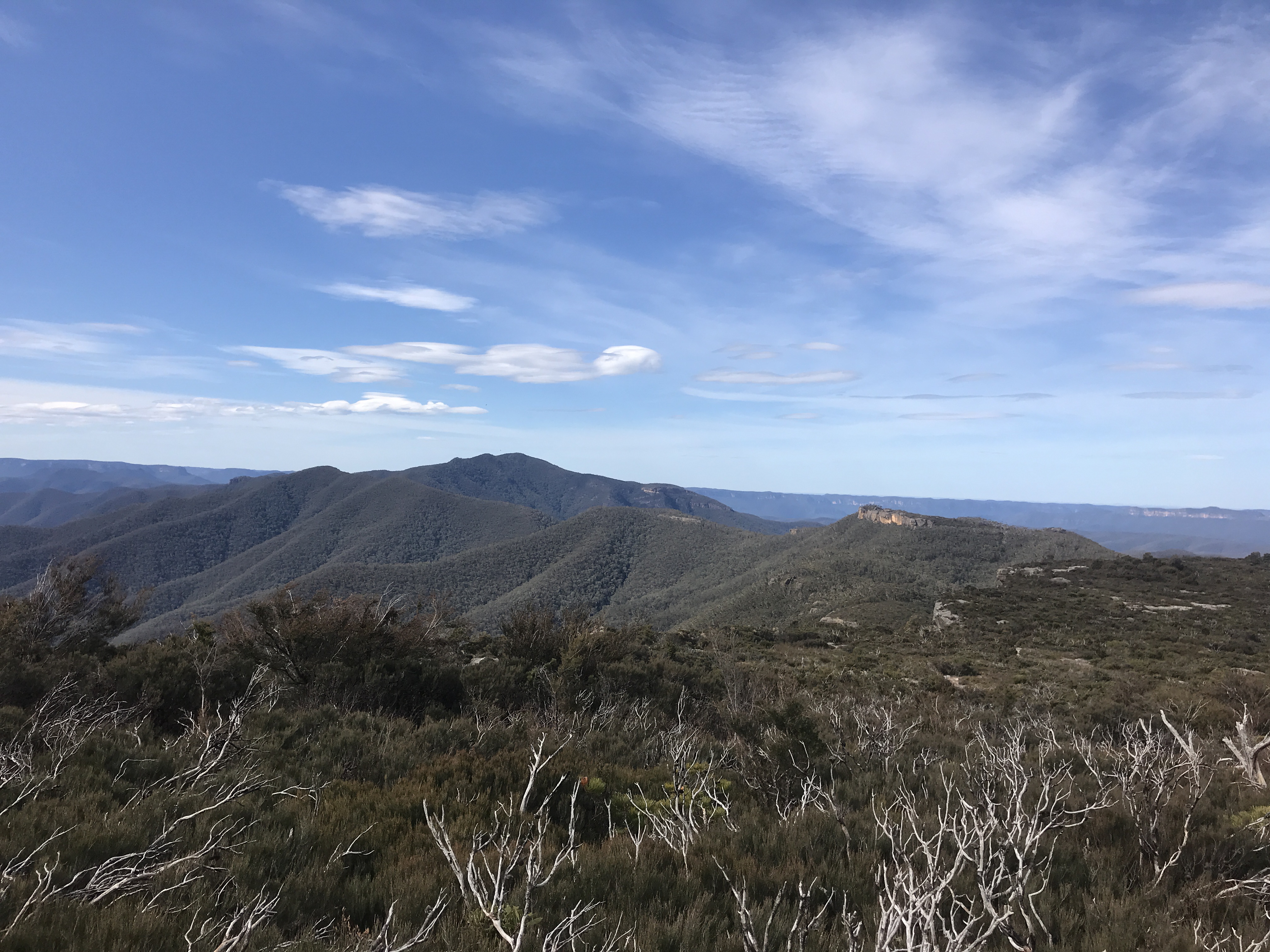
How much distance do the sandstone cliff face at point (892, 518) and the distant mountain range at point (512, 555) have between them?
164 centimetres

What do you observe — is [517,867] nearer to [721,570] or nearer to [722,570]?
[722,570]

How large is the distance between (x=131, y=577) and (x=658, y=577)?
108 m

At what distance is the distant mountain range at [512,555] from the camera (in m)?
61.6

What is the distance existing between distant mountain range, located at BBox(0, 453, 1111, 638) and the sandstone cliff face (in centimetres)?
164

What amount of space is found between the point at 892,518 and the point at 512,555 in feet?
220

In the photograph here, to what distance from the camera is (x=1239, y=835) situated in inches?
181

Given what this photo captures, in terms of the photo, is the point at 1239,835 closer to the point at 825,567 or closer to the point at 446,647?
the point at 446,647

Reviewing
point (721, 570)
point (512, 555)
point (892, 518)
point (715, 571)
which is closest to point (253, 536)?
point (512, 555)

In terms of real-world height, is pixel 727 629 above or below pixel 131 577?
above

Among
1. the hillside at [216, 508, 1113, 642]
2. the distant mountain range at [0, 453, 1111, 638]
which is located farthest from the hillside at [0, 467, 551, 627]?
the hillside at [216, 508, 1113, 642]

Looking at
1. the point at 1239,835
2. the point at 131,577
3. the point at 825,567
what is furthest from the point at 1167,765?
the point at 131,577

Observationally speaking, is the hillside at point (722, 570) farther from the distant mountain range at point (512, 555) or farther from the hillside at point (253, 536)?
the hillside at point (253, 536)

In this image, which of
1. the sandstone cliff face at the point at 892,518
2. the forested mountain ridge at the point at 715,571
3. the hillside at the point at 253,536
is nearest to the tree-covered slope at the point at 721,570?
the forested mountain ridge at the point at 715,571

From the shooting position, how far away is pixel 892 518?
97875 millimetres
